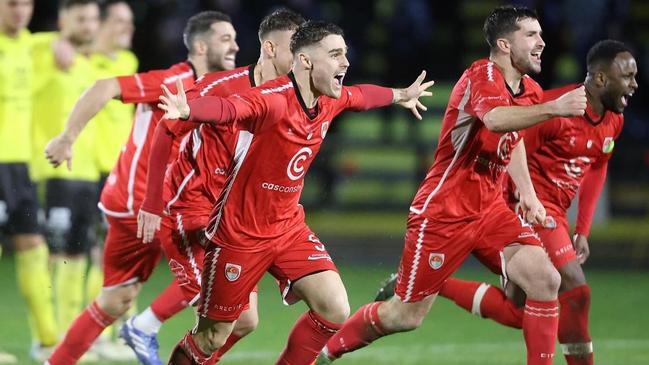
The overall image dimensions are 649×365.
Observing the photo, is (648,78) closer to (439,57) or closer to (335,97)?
(439,57)

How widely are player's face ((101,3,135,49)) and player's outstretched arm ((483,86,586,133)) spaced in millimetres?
3776

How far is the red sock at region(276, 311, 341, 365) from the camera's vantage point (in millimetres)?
6402

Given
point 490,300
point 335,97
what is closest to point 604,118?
point 490,300

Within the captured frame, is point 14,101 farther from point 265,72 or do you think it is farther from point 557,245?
point 557,245

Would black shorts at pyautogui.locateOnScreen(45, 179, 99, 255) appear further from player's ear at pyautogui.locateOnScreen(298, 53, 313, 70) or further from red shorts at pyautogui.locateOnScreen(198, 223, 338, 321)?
player's ear at pyautogui.locateOnScreen(298, 53, 313, 70)

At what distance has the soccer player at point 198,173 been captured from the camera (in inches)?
262

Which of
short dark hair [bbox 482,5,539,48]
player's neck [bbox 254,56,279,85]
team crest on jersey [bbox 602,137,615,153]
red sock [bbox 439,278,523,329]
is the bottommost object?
red sock [bbox 439,278,523,329]

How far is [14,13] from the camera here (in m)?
8.68

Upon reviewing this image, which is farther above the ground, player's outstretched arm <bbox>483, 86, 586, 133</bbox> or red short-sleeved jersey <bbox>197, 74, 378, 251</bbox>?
player's outstretched arm <bbox>483, 86, 586, 133</bbox>

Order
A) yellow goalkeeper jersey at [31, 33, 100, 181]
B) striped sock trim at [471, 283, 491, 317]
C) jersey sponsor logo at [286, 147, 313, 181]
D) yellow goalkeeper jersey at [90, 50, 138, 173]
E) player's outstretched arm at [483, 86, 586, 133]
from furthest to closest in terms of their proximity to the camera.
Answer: yellow goalkeeper jersey at [90, 50, 138, 173]
yellow goalkeeper jersey at [31, 33, 100, 181]
striped sock trim at [471, 283, 491, 317]
jersey sponsor logo at [286, 147, 313, 181]
player's outstretched arm at [483, 86, 586, 133]

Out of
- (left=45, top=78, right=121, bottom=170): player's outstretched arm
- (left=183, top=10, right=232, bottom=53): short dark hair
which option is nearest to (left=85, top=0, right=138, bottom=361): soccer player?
(left=183, top=10, right=232, bottom=53): short dark hair

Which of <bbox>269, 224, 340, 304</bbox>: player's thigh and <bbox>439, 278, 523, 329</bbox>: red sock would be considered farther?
<bbox>439, 278, 523, 329</bbox>: red sock

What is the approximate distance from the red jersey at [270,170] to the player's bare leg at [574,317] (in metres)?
1.66

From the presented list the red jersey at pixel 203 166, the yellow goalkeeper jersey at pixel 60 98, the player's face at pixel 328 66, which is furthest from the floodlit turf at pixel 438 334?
the player's face at pixel 328 66
